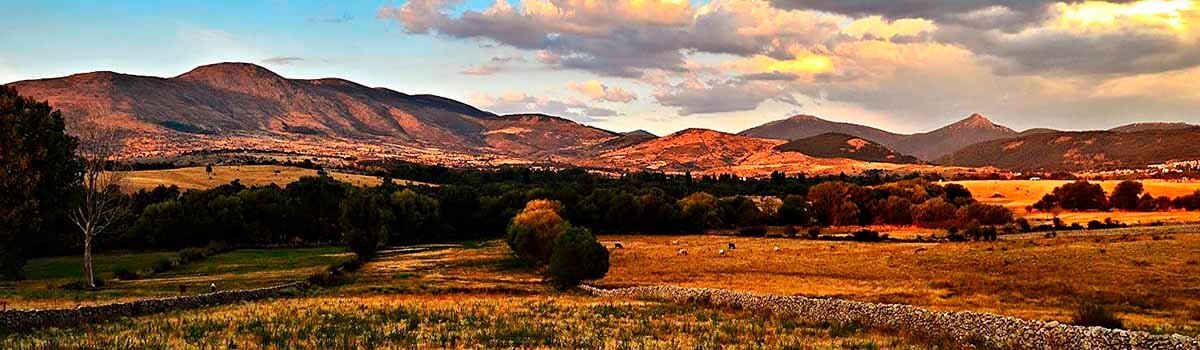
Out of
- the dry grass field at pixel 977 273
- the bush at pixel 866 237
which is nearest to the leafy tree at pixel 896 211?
the bush at pixel 866 237

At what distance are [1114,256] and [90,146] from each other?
257ft

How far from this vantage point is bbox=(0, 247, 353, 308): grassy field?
4219 cm

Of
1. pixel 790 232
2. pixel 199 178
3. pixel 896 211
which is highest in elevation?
pixel 199 178

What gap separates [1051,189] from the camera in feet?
577

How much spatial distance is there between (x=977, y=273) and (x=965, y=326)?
129 ft

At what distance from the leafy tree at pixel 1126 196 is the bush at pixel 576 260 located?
12554 centimetres

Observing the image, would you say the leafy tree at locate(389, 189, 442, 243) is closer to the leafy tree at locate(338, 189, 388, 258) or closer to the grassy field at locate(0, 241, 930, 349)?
the leafy tree at locate(338, 189, 388, 258)

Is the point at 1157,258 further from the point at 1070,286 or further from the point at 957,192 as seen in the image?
the point at 957,192

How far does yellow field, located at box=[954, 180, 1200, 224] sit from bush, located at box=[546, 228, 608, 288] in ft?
309

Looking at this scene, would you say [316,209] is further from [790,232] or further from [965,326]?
[965,326]

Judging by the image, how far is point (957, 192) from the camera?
160 m

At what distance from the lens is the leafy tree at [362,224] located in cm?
8844

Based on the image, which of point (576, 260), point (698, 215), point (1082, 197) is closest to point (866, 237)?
point (698, 215)

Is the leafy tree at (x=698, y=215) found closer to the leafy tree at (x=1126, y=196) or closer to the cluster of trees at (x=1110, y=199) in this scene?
the cluster of trees at (x=1110, y=199)
